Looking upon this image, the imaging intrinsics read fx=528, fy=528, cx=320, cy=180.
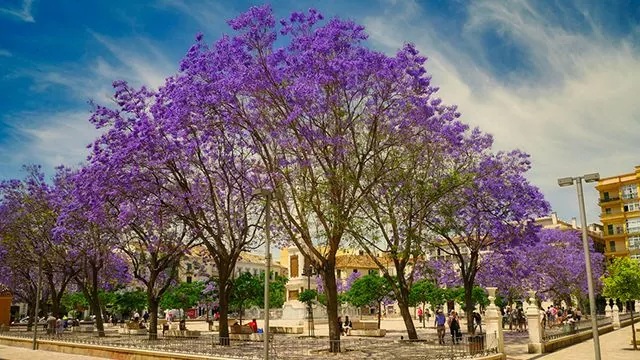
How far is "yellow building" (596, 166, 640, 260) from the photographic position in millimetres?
71438

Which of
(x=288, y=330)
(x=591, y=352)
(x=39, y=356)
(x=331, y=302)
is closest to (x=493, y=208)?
(x=591, y=352)

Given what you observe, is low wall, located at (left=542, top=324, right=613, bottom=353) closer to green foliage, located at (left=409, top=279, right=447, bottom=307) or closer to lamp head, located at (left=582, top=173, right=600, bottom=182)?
lamp head, located at (left=582, top=173, right=600, bottom=182)

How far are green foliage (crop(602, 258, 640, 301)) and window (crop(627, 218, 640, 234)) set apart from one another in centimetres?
5348

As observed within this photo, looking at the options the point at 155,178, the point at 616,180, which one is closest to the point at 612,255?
the point at 616,180

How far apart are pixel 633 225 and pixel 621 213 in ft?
9.53

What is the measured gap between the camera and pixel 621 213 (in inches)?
2918

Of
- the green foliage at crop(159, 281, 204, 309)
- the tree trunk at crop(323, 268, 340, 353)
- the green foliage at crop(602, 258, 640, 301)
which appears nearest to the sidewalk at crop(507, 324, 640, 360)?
the green foliage at crop(602, 258, 640, 301)

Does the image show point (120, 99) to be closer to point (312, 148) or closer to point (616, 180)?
point (312, 148)

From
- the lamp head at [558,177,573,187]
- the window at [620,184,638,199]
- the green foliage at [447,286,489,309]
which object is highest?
the window at [620,184,638,199]

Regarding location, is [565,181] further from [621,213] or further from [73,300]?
[621,213]

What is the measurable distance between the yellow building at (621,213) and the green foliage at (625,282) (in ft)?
173

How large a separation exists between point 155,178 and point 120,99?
13.3 feet

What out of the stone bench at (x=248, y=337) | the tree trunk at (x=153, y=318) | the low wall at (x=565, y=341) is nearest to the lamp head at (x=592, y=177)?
the low wall at (x=565, y=341)

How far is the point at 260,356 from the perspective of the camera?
18.7 m
